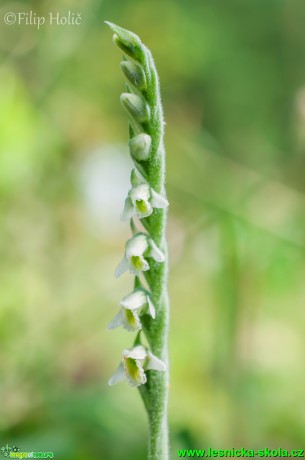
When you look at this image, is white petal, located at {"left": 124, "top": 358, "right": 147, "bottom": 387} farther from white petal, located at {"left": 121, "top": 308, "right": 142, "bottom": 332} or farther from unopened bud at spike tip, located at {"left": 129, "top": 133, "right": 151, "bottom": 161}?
unopened bud at spike tip, located at {"left": 129, "top": 133, "right": 151, "bottom": 161}

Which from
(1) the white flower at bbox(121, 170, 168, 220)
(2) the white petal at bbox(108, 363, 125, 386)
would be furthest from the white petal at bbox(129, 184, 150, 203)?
(2) the white petal at bbox(108, 363, 125, 386)

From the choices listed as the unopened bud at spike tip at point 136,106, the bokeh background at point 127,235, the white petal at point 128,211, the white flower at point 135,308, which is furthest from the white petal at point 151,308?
the bokeh background at point 127,235

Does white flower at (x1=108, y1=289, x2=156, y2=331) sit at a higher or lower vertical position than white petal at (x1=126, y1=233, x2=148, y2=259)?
lower

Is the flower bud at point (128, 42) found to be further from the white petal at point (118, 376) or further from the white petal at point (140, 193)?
the white petal at point (118, 376)

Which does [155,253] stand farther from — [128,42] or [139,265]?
[128,42]

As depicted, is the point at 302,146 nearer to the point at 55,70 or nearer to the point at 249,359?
the point at 249,359

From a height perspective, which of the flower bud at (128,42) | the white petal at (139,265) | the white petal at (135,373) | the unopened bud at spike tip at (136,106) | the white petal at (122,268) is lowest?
the white petal at (135,373)
